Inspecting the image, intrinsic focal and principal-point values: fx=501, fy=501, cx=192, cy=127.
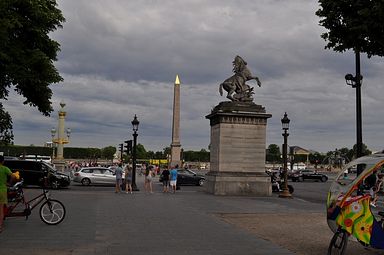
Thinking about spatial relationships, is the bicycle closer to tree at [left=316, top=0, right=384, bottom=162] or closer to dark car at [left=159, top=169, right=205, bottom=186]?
tree at [left=316, top=0, right=384, bottom=162]

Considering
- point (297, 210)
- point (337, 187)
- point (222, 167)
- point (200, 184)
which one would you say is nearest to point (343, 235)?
point (337, 187)

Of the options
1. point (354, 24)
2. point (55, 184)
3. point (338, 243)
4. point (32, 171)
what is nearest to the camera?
point (338, 243)

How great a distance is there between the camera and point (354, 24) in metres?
10.8

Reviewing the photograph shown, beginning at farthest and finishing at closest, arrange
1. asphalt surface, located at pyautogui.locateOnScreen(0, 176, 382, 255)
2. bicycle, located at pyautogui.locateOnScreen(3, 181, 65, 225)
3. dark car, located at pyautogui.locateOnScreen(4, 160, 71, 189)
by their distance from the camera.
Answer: dark car, located at pyautogui.locateOnScreen(4, 160, 71, 189) → bicycle, located at pyautogui.locateOnScreen(3, 181, 65, 225) → asphalt surface, located at pyautogui.locateOnScreen(0, 176, 382, 255)

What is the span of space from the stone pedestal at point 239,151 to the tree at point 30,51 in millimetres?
9541

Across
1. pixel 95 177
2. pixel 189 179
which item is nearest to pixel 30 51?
pixel 95 177

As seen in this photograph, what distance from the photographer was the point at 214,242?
10609 mm

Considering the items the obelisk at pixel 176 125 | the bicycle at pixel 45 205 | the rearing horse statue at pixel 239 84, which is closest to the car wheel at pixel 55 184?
the rearing horse statue at pixel 239 84

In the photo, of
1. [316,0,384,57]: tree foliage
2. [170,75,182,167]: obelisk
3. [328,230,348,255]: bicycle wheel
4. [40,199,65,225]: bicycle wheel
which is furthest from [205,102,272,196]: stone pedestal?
[170,75,182,167]: obelisk

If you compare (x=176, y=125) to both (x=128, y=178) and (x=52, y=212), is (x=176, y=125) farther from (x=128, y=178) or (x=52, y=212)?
(x=52, y=212)

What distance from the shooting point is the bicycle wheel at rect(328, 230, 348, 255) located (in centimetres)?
820

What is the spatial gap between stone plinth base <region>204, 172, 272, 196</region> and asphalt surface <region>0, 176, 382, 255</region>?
332 inches

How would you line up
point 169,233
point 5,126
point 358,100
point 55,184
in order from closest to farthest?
point 169,233
point 358,100
point 5,126
point 55,184

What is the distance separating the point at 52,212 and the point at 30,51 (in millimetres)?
8354
